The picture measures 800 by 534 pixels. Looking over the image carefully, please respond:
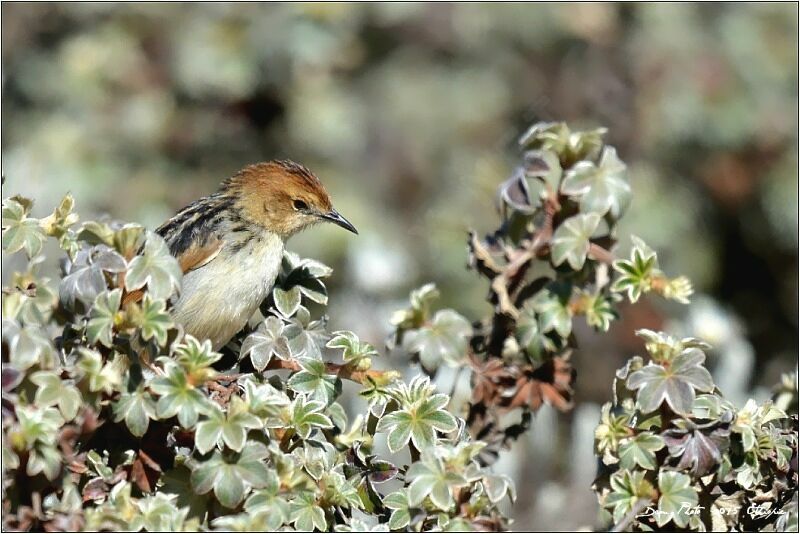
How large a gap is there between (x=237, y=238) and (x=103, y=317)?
168 centimetres

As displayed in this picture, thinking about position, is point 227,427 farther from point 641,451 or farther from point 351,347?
point 641,451

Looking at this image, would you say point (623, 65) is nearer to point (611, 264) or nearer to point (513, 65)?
point (513, 65)

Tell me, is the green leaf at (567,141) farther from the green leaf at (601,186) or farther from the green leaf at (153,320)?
the green leaf at (153,320)

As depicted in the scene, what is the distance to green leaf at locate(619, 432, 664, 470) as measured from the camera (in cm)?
260

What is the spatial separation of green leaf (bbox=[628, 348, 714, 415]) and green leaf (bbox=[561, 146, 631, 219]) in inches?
21.8

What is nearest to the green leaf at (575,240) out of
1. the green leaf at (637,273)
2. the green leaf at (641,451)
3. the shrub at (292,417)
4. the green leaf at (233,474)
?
the shrub at (292,417)

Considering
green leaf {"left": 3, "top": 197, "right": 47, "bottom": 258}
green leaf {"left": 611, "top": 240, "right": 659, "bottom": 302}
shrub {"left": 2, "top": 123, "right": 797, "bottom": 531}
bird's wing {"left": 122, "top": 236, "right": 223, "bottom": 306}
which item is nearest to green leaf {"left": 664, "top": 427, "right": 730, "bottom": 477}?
shrub {"left": 2, "top": 123, "right": 797, "bottom": 531}

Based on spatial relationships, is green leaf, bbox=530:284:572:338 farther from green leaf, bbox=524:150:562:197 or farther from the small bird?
the small bird

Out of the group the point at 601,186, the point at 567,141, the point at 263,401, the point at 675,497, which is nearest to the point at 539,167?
the point at 567,141

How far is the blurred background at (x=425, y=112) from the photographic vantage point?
805 centimetres

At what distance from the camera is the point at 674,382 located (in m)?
2.62

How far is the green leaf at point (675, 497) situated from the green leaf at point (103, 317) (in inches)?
49.3

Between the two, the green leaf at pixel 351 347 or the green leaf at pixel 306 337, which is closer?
the green leaf at pixel 351 347

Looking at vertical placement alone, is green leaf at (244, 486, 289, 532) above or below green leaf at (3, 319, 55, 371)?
below
